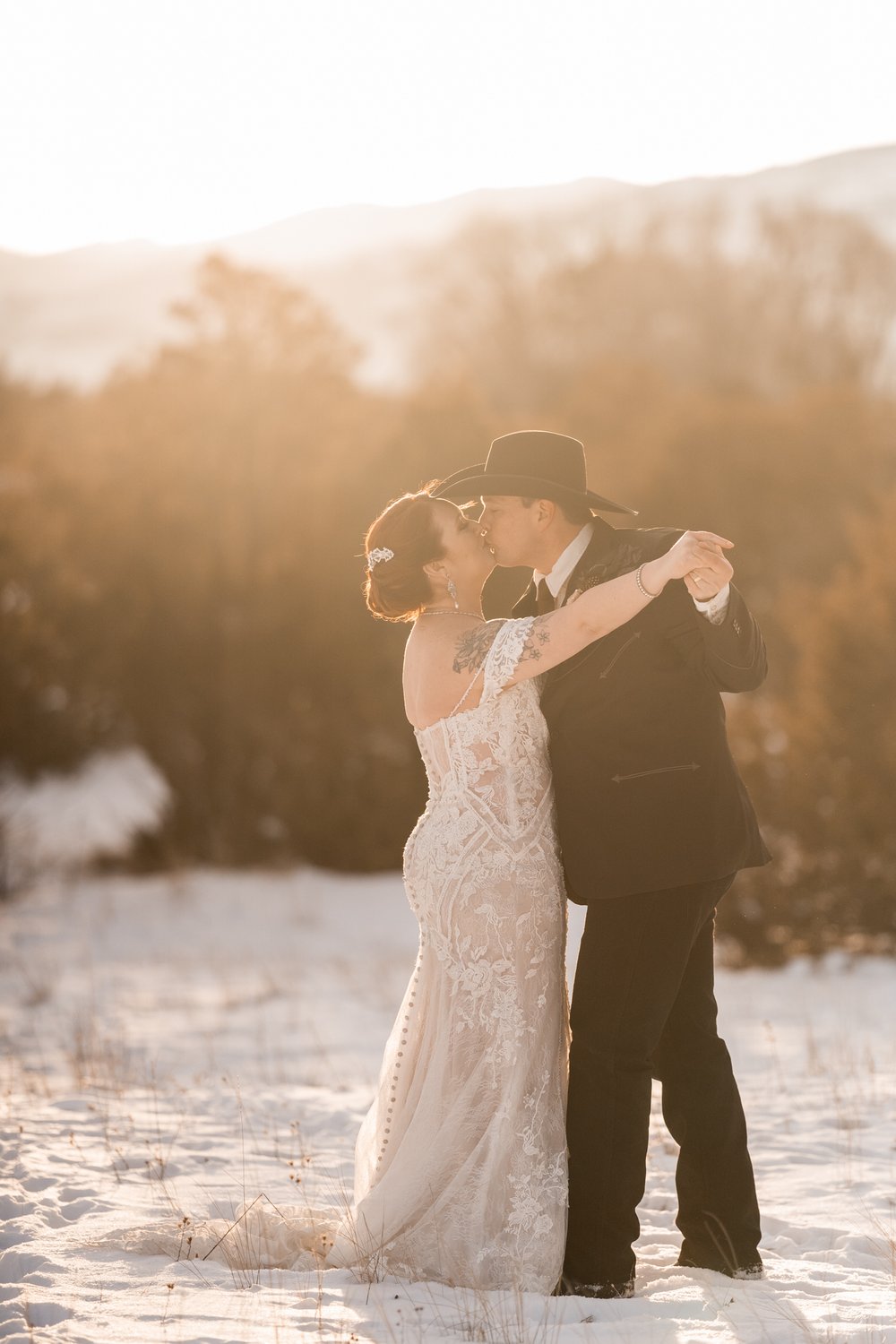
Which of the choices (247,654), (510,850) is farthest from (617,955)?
(247,654)

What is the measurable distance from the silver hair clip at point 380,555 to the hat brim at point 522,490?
200 mm

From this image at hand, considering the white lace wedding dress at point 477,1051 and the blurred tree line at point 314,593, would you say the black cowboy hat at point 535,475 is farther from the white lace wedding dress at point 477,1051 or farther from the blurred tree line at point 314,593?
the blurred tree line at point 314,593

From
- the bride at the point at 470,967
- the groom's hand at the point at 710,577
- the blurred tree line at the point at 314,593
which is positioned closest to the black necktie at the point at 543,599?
the bride at the point at 470,967

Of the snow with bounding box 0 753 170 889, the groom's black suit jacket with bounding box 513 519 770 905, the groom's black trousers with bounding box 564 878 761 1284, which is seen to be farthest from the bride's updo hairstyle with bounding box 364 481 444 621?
the snow with bounding box 0 753 170 889

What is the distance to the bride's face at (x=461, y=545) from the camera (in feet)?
12.8

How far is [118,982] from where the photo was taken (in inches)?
416

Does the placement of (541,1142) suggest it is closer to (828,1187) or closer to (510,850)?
(510,850)

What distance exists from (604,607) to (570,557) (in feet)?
1.33

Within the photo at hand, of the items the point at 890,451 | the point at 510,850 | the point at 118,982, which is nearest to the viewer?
the point at 510,850

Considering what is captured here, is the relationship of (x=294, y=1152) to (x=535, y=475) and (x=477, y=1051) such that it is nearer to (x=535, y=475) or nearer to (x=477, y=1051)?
(x=477, y=1051)

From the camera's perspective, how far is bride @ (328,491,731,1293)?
3699 millimetres

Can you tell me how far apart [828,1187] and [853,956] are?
20.3ft

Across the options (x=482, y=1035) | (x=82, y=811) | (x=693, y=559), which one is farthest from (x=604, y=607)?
(x=82, y=811)

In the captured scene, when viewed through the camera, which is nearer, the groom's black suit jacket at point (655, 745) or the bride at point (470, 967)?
the groom's black suit jacket at point (655, 745)
